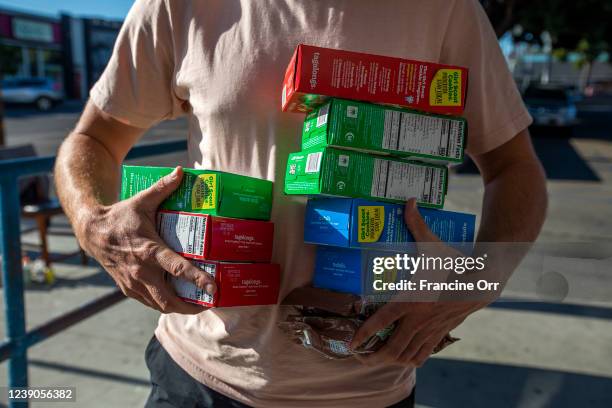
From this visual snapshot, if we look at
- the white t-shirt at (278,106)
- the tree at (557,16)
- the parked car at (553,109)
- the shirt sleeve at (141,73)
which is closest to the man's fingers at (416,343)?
the white t-shirt at (278,106)

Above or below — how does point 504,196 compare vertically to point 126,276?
above

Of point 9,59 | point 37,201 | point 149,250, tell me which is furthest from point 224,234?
point 9,59

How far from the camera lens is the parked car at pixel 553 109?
17.3m

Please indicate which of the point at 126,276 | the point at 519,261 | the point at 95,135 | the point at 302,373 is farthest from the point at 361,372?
the point at 95,135

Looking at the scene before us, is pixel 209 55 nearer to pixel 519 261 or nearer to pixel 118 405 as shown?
pixel 519 261

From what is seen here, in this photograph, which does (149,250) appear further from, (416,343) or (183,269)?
(416,343)

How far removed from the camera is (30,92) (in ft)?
84.4

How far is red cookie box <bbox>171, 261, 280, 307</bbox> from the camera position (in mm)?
990

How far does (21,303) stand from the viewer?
2164 mm

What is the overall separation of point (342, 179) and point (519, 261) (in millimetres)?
421

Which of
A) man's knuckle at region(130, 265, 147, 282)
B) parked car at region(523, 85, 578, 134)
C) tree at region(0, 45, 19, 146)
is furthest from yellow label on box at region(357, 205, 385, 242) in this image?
tree at region(0, 45, 19, 146)

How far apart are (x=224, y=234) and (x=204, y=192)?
0.09 m

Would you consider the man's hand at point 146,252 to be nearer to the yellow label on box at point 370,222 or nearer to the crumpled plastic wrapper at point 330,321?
the crumpled plastic wrapper at point 330,321

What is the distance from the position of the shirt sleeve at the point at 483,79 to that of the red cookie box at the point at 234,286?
0.58 meters
